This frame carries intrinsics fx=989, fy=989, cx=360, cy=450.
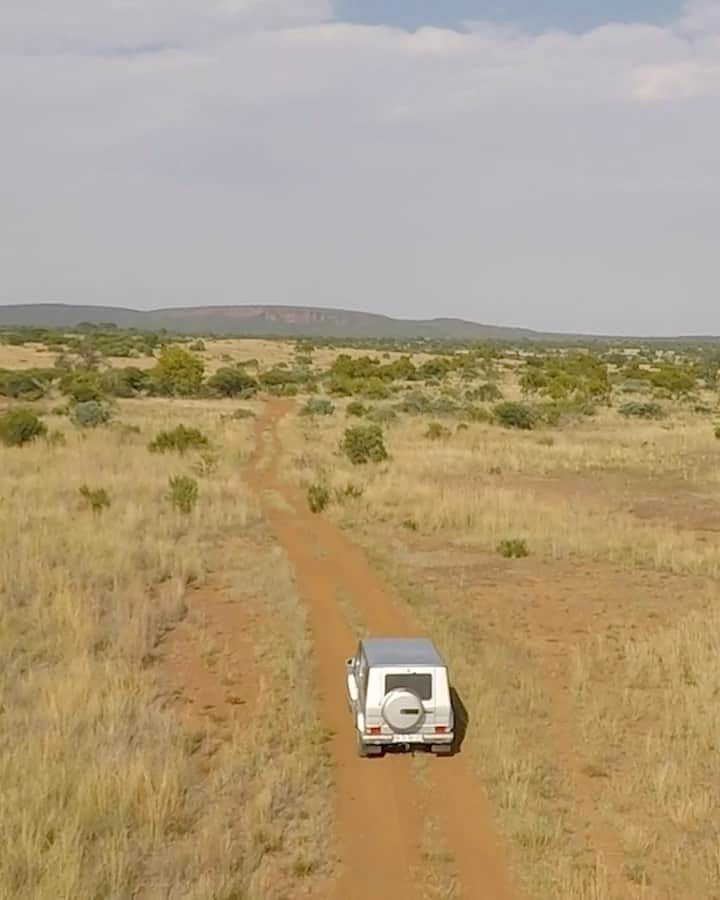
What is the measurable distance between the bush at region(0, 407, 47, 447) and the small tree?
2632 centimetres

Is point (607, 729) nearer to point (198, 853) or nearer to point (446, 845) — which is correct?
point (446, 845)

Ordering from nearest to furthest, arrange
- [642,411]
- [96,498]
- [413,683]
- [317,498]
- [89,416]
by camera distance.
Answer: [413,683] → [96,498] → [317,498] → [89,416] → [642,411]

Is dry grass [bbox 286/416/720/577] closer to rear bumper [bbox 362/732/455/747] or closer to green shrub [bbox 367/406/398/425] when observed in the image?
green shrub [bbox 367/406/398/425]

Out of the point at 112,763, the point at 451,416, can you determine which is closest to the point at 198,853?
the point at 112,763

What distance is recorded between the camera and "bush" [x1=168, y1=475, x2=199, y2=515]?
22062mm

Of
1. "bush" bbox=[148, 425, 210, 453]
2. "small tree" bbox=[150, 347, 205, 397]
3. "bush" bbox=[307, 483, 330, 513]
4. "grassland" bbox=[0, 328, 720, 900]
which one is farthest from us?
"small tree" bbox=[150, 347, 205, 397]

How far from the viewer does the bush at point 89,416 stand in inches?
1444

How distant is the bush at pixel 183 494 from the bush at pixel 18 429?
9.94 meters

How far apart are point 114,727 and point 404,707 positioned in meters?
2.86

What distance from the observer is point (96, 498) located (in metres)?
22.1

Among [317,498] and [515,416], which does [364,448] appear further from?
[515,416]

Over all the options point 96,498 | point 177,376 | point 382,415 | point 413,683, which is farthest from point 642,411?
point 413,683

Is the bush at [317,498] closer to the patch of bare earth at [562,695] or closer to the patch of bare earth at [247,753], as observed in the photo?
the patch of bare earth at [562,695]

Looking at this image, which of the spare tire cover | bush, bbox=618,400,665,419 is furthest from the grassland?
bush, bbox=618,400,665,419
